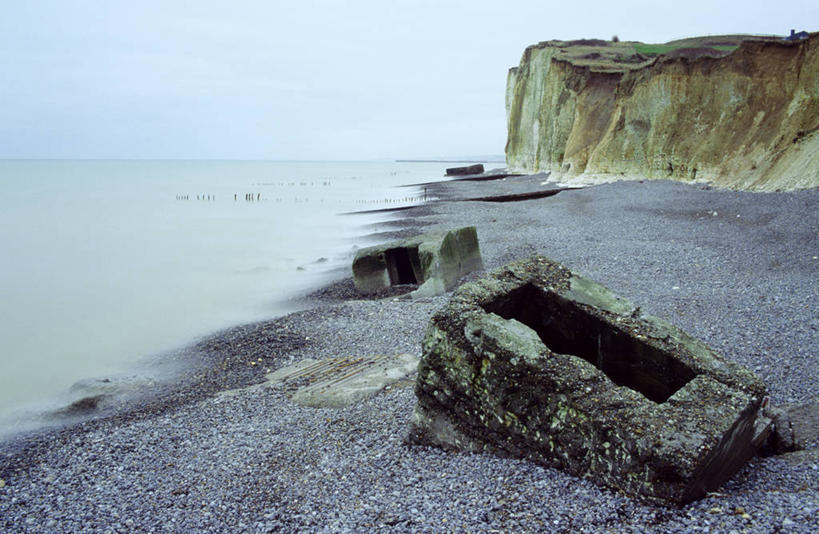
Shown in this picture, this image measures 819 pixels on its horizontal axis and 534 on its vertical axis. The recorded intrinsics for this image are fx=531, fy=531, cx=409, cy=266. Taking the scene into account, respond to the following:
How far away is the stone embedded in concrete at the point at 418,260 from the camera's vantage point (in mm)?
10953

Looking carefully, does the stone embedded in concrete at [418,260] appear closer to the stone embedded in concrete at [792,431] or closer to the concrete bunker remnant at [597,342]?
the concrete bunker remnant at [597,342]

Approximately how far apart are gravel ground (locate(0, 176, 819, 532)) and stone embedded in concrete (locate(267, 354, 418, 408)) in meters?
0.23

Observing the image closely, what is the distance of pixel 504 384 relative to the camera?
402cm

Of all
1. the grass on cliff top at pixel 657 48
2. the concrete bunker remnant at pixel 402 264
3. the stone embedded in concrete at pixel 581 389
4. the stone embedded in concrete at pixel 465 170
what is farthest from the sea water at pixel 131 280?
the stone embedded in concrete at pixel 465 170

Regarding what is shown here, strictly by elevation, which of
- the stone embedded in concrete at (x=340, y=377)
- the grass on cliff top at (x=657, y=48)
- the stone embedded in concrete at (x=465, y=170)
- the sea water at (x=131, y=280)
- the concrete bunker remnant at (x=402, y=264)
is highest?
the grass on cliff top at (x=657, y=48)

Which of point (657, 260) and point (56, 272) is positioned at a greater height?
point (657, 260)

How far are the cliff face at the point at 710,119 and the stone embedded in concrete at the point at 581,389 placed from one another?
1510 centimetres

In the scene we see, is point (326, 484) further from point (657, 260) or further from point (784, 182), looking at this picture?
point (784, 182)

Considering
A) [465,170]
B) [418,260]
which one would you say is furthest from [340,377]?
[465,170]

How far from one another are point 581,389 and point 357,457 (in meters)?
2.01

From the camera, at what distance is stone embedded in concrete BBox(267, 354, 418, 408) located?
5.94 m

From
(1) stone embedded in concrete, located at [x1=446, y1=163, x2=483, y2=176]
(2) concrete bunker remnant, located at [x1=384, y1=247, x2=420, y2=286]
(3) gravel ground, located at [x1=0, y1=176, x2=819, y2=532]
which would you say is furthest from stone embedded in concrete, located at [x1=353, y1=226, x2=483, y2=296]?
(1) stone embedded in concrete, located at [x1=446, y1=163, x2=483, y2=176]

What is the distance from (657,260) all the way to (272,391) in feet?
29.8

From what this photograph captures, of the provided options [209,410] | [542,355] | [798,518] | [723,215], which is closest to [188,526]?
[209,410]
